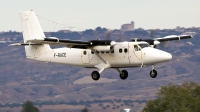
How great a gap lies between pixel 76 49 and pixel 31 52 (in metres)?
4.52

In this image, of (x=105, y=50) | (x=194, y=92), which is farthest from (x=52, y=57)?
(x=194, y=92)

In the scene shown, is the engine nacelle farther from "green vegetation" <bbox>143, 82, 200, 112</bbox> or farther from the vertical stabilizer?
"green vegetation" <bbox>143, 82, 200, 112</bbox>

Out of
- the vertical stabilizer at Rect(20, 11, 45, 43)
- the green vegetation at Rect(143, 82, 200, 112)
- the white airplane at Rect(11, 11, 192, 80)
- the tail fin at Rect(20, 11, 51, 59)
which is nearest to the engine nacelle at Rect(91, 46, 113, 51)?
the white airplane at Rect(11, 11, 192, 80)

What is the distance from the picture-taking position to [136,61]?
58125 millimetres

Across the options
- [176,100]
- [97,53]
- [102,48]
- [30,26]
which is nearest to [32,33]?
[30,26]

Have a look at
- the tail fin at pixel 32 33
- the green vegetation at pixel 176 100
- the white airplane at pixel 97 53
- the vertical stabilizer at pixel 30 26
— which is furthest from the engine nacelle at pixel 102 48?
the green vegetation at pixel 176 100

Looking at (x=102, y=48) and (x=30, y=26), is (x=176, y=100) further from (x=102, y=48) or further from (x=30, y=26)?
(x=102, y=48)

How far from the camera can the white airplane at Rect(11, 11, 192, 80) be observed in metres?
57.8

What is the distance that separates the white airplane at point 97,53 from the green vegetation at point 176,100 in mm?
26650

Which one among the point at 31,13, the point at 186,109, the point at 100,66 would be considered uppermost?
the point at 31,13

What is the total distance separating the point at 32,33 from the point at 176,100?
3489cm

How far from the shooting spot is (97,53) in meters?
59.8

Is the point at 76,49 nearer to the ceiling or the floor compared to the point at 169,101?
nearer to the ceiling

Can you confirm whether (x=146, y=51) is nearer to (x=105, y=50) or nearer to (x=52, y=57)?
(x=105, y=50)
